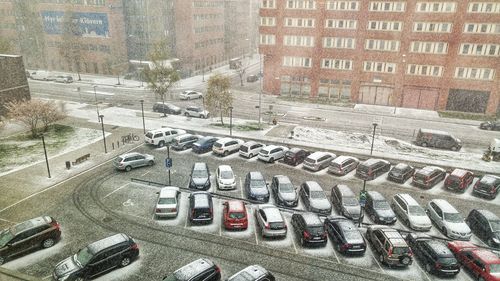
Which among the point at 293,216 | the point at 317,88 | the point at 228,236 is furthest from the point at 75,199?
the point at 317,88

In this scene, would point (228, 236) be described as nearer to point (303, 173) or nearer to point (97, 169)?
point (303, 173)

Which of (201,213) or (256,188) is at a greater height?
(201,213)

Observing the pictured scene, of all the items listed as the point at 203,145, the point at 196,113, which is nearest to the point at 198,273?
the point at 203,145

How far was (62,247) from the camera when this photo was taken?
20.7 m

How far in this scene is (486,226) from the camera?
922 inches

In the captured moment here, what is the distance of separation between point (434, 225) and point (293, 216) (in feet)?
34.7

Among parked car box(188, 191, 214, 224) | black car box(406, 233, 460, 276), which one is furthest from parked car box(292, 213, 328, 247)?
parked car box(188, 191, 214, 224)

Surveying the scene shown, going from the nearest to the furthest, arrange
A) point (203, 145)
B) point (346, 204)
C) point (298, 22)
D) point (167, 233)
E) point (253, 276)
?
point (253, 276) → point (167, 233) → point (346, 204) → point (203, 145) → point (298, 22)

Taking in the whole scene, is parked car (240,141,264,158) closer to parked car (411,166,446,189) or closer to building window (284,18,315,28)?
parked car (411,166,446,189)

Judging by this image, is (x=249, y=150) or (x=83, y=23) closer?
(x=249, y=150)

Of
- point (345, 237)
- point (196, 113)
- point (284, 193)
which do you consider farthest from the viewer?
point (196, 113)

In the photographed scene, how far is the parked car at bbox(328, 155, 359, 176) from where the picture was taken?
32469 millimetres

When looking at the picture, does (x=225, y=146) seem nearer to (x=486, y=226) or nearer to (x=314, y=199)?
(x=314, y=199)

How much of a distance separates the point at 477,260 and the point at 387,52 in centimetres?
4565
